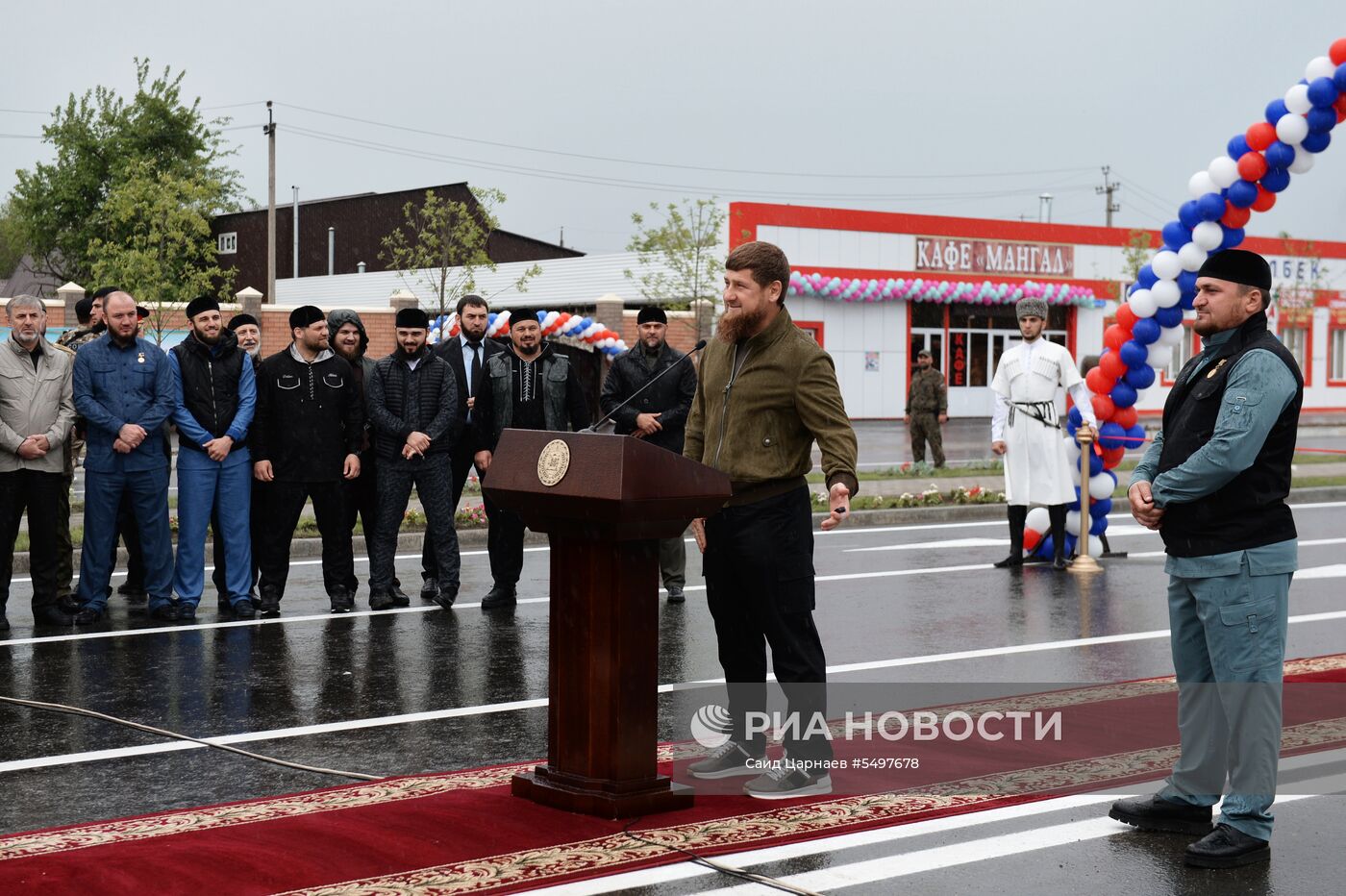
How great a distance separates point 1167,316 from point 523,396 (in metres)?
6.13

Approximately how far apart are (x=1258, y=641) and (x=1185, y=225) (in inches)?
347

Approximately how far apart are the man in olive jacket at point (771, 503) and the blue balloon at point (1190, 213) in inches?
327

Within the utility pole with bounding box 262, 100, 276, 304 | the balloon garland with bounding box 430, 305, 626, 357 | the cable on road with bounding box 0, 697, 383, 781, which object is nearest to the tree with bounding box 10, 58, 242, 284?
the utility pole with bounding box 262, 100, 276, 304

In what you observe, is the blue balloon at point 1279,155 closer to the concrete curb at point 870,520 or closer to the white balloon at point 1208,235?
the white balloon at point 1208,235

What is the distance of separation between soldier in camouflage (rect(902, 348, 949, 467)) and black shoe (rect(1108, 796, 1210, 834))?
18.4m

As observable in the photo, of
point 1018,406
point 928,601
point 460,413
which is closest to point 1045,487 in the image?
point 1018,406

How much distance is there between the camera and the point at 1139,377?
13.8 metres

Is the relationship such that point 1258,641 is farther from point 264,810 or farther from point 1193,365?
point 264,810

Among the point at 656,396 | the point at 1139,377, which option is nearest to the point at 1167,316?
the point at 1139,377

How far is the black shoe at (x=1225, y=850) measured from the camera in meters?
5.07

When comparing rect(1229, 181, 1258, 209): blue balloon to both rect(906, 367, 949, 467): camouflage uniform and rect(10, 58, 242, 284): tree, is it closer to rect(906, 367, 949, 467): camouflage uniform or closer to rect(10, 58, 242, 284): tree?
rect(906, 367, 949, 467): camouflage uniform

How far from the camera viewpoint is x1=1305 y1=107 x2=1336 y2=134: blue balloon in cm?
1271

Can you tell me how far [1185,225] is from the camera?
1327cm

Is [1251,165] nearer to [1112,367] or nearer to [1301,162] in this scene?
[1301,162]
